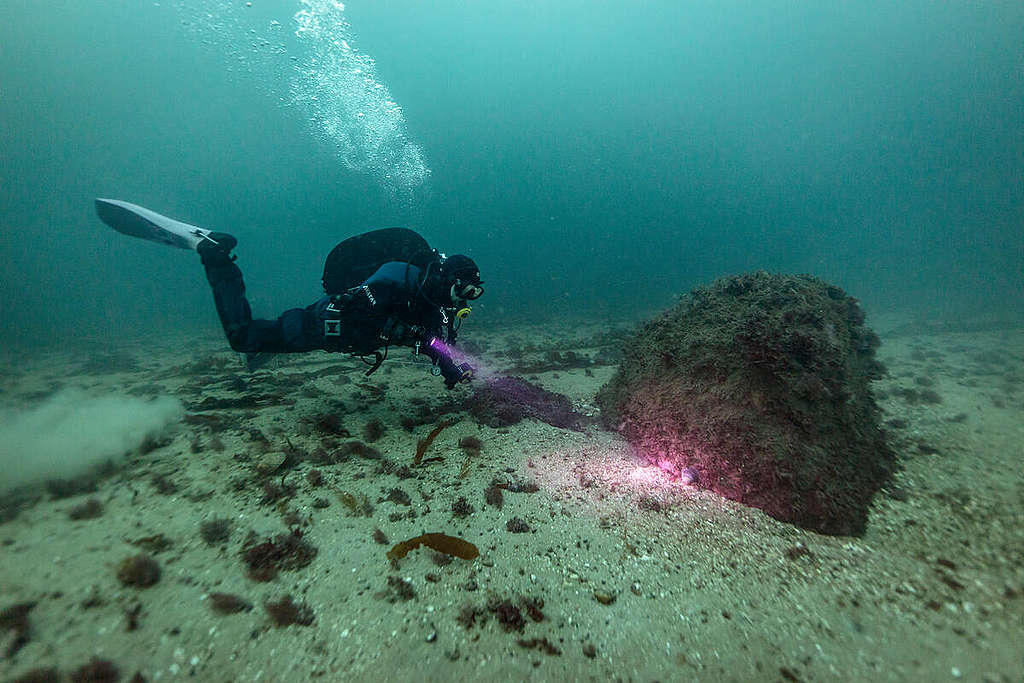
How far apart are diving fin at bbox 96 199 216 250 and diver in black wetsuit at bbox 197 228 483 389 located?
2.13 ft

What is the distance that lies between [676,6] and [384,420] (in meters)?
85.8

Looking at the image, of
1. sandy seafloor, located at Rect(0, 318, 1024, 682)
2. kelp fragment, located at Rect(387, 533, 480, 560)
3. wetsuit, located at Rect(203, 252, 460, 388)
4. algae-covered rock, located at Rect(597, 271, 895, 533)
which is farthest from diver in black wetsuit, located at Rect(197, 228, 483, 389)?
algae-covered rock, located at Rect(597, 271, 895, 533)

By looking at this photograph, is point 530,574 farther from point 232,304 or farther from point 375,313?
point 232,304

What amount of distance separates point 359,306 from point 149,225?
497cm

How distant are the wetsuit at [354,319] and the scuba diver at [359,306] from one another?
0.02 meters

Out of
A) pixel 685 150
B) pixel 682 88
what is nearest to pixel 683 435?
pixel 682 88

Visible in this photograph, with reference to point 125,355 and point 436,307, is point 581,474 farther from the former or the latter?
point 125,355

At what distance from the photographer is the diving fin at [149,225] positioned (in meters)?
7.18

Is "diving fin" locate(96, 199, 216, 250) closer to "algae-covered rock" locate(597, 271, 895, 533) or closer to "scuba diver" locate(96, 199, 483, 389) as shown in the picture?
"scuba diver" locate(96, 199, 483, 389)

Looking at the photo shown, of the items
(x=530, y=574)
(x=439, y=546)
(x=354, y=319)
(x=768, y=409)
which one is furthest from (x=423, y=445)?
(x=768, y=409)

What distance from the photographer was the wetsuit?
20.6 feet

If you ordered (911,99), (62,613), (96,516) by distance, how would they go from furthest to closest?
(911,99) → (96,516) → (62,613)

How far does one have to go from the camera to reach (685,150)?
412 ft

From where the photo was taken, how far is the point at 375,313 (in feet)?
20.6
